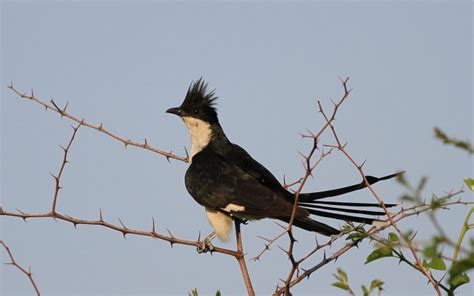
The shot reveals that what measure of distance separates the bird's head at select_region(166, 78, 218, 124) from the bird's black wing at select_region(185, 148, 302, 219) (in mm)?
559

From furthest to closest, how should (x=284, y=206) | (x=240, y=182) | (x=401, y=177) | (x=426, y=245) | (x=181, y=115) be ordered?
(x=181, y=115)
(x=240, y=182)
(x=284, y=206)
(x=401, y=177)
(x=426, y=245)

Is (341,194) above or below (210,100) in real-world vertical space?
below

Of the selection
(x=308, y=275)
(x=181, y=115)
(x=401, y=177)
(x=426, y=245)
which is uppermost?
(x=181, y=115)

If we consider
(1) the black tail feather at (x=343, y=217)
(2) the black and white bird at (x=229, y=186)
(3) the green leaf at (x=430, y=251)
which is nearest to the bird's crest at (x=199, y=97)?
(2) the black and white bird at (x=229, y=186)

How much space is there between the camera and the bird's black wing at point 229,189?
391cm

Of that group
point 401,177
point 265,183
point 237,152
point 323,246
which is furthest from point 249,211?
point 401,177

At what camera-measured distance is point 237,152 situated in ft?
16.3

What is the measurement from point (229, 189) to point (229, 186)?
0.04 metres

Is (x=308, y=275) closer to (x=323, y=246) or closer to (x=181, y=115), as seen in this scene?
(x=323, y=246)

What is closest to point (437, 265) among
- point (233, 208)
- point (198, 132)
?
point (233, 208)

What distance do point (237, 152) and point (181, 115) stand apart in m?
0.68

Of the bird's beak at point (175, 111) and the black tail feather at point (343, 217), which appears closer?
the black tail feather at point (343, 217)

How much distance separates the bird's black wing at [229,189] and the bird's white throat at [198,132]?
28 cm

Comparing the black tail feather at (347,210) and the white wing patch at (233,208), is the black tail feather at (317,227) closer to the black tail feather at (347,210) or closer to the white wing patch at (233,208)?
the black tail feather at (347,210)
